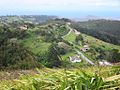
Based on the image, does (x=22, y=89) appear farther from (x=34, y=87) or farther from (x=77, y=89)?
(x=77, y=89)

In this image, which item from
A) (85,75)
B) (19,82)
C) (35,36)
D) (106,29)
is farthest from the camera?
(106,29)

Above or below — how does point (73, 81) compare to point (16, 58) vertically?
above

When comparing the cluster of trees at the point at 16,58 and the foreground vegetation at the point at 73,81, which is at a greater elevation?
the foreground vegetation at the point at 73,81

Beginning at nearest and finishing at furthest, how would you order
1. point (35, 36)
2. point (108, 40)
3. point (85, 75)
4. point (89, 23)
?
point (85, 75)
point (35, 36)
point (108, 40)
point (89, 23)

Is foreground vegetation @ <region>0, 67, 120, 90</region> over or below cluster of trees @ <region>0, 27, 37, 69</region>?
over

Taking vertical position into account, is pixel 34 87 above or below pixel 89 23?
above

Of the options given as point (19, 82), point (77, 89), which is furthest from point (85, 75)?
point (19, 82)

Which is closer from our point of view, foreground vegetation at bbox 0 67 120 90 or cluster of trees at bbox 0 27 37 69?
foreground vegetation at bbox 0 67 120 90

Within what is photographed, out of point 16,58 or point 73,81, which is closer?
point 73,81

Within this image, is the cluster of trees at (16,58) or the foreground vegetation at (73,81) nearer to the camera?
the foreground vegetation at (73,81)

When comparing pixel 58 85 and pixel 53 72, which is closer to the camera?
pixel 58 85
